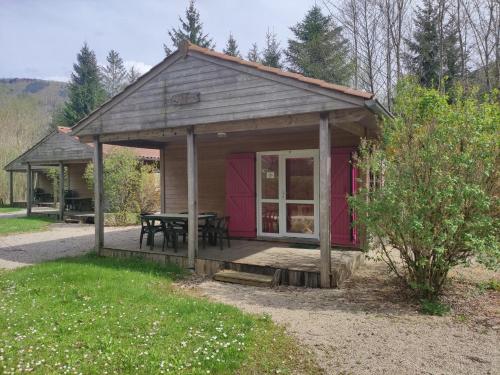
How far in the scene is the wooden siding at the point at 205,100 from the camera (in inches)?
243

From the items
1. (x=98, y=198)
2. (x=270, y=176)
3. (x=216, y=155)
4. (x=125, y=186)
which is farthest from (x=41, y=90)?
(x=270, y=176)

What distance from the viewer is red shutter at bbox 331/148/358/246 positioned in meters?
8.58

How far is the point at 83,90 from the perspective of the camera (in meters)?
36.3

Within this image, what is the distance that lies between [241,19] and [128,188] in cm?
853

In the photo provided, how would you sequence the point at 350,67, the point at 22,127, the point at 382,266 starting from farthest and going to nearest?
the point at 22,127, the point at 350,67, the point at 382,266

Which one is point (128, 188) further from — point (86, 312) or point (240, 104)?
point (86, 312)

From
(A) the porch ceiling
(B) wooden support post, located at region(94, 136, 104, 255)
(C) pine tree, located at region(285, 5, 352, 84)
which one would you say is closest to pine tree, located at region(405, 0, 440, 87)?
(C) pine tree, located at region(285, 5, 352, 84)

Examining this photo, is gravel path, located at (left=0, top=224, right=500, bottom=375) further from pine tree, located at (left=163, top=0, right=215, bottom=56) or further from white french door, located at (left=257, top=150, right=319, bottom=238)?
pine tree, located at (left=163, top=0, right=215, bottom=56)

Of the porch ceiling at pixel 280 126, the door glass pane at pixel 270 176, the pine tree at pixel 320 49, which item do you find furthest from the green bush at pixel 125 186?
the pine tree at pixel 320 49

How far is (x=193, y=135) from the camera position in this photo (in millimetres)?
7449

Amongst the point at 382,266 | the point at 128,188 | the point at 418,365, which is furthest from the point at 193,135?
the point at 128,188

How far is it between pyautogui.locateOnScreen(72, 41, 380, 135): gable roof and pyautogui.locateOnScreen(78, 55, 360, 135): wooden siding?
0.11 feet

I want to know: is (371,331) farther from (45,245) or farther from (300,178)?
(45,245)

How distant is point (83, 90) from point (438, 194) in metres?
37.3
